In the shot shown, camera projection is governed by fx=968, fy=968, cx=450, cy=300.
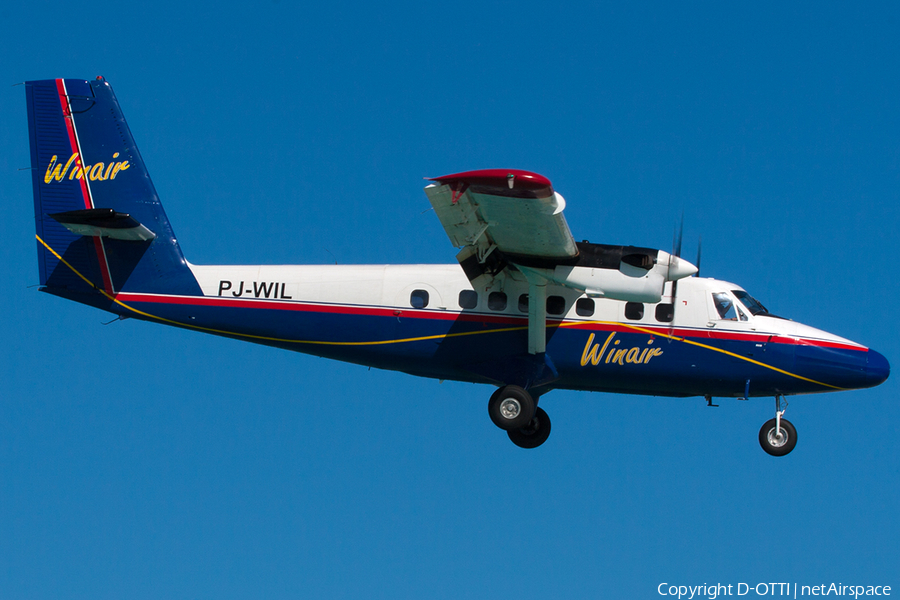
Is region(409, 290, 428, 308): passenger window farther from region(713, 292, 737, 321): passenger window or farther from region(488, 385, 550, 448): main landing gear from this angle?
region(713, 292, 737, 321): passenger window

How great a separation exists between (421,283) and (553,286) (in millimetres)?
2338

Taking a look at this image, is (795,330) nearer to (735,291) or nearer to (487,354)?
(735,291)

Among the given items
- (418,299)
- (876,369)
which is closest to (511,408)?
(418,299)

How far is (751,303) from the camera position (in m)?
17.1

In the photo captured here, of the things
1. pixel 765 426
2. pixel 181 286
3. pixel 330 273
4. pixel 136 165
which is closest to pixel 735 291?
pixel 765 426

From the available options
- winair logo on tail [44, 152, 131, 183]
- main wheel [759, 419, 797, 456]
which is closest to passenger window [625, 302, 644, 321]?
main wheel [759, 419, 797, 456]

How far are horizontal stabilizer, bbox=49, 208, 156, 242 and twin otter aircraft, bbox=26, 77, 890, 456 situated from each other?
32 millimetres

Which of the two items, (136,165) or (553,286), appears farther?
(136,165)

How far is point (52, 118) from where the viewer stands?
58.7 ft

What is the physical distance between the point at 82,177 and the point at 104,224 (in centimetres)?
145

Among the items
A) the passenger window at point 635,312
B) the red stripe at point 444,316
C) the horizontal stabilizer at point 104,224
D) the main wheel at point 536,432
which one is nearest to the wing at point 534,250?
the red stripe at point 444,316

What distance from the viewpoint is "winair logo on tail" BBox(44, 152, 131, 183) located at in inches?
699

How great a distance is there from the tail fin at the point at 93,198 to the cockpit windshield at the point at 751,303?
31.6 feet

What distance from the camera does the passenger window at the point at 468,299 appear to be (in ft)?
55.8
